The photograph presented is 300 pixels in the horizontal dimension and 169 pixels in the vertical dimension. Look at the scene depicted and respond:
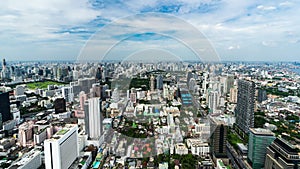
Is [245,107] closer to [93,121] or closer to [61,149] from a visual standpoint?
[93,121]

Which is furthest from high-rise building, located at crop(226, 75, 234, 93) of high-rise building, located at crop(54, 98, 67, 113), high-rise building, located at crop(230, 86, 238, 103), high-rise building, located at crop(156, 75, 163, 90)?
high-rise building, located at crop(156, 75, 163, 90)

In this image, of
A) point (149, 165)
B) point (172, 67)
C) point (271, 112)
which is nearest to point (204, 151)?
point (149, 165)

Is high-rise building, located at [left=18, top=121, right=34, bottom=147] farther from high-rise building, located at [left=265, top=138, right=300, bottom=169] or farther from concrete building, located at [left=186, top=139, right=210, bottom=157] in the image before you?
high-rise building, located at [left=265, top=138, right=300, bottom=169]

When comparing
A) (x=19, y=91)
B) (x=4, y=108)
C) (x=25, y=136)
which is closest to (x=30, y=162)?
(x=25, y=136)

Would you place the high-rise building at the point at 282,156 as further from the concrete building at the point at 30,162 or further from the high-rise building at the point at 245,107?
the concrete building at the point at 30,162

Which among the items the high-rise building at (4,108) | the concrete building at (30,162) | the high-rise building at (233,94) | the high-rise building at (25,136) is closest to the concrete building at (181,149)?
the concrete building at (30,162)
